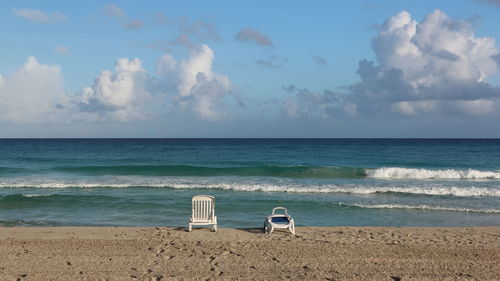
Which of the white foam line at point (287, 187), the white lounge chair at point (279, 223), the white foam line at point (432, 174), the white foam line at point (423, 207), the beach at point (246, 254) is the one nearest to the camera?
the beach at point (246, 254)

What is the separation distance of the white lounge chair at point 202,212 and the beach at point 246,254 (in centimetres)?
31

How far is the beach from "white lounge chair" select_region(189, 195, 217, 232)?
31 cm

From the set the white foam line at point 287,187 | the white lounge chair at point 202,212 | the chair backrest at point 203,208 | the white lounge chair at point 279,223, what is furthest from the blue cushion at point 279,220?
the white foam line at point 287,187

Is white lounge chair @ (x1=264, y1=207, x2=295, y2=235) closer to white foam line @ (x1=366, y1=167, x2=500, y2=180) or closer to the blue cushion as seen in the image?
the blue cushion

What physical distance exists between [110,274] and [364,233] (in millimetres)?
6928

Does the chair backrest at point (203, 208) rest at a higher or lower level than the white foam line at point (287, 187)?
higher

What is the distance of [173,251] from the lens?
9.49 metres

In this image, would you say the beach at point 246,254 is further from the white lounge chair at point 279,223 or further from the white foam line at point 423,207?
the white foam line at point 423,207

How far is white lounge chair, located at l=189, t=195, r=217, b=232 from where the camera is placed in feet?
38.6

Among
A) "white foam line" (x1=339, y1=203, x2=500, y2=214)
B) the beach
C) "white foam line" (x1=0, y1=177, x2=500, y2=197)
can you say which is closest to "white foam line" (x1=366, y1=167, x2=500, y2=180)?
"white foam line" (x1=0, y1=177, x2=500, y2=197)

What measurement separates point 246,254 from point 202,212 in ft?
11.3

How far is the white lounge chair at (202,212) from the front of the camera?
1177 cm

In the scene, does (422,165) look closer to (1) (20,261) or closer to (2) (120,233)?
(2) (120,233)

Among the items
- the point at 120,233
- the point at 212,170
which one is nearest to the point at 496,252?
the point at 120,233
